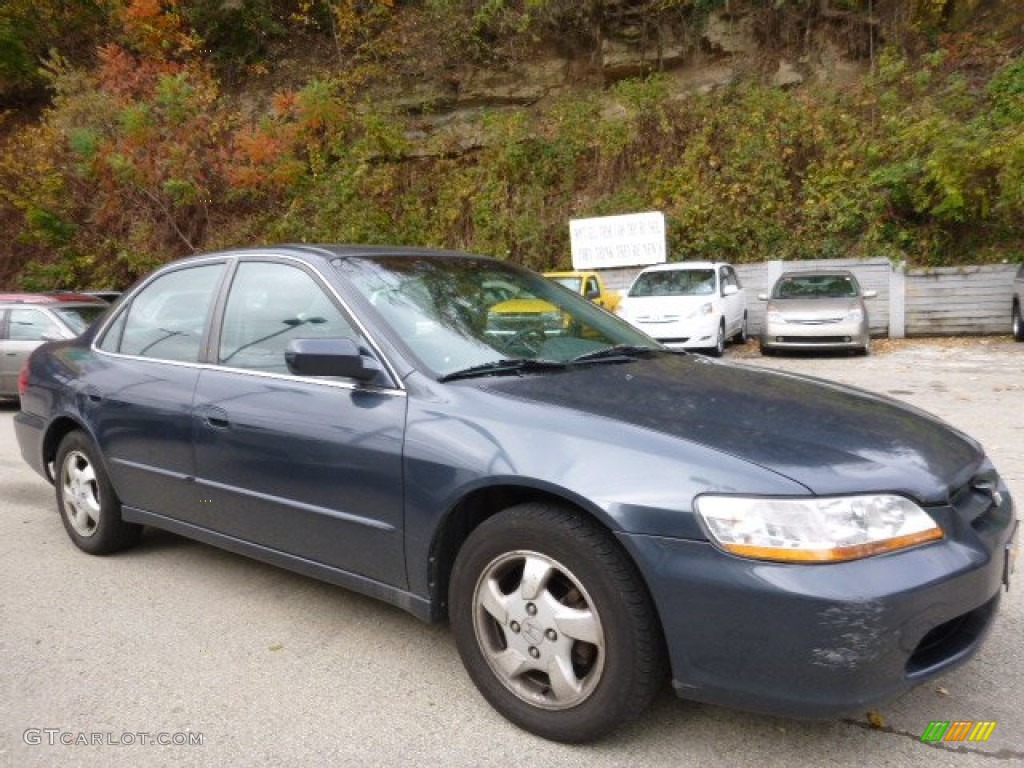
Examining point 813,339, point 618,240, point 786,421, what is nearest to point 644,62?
point 618,240

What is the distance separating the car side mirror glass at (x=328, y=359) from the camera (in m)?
2.80

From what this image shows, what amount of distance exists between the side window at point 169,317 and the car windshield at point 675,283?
421 inches

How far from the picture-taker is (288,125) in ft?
73.6

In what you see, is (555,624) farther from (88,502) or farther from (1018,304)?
(1018,304)

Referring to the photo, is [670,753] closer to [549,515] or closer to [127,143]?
[549,515]

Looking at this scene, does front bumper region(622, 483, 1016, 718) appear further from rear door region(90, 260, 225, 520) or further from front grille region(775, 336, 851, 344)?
front grille region(775, 336, 851, 344)

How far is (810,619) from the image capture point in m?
2.03

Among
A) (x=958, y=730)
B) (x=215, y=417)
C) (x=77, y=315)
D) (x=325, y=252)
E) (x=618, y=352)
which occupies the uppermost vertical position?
(x=325, y=252)

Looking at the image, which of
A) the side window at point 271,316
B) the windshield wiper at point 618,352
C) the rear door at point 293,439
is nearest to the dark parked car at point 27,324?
the side window at point 271,316

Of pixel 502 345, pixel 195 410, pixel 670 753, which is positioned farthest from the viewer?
pixel 195 410

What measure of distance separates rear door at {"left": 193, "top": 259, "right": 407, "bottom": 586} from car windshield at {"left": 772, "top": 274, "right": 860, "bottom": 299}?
11.9 metres

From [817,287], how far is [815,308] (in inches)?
41.1

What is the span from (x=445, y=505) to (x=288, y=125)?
73.0 ft

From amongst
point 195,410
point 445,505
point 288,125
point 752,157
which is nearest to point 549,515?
point 445,505
